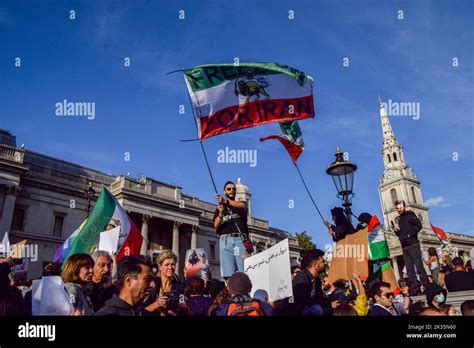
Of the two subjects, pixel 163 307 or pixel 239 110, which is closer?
pixel 163 307

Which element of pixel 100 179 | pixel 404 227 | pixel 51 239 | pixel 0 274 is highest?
pixel 100 179

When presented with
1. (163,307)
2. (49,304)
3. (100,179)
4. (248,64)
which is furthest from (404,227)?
(100,179)

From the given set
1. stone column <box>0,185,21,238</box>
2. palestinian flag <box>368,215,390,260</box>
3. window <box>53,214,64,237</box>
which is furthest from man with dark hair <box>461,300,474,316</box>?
window <box>53,214,64,237</box>

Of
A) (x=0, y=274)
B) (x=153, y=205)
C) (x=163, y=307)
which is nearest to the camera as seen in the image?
(x=163, y=307)

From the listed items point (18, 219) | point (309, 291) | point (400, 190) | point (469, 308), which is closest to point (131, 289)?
point (309, 291)

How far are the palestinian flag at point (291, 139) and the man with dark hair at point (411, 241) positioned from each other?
111 inches

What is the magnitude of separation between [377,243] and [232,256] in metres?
4.36

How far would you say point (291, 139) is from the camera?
9484mm

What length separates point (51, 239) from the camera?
28.1 m

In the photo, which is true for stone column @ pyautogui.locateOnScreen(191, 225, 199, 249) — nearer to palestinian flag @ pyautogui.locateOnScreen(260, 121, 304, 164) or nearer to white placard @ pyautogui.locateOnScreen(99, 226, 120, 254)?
palestinian flag @ pyautogui.locateOnScreen(260, 121, 304, 164)

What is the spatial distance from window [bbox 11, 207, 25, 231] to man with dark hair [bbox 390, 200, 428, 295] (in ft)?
90.8

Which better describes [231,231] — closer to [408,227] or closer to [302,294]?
[302,294]

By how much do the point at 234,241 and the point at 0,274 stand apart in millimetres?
3666

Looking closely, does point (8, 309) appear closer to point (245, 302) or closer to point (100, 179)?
point (245, 302)
